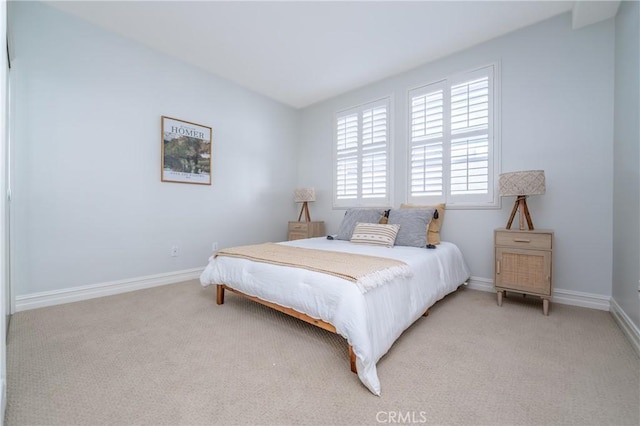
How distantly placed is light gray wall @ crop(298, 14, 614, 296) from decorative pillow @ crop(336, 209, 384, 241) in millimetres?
908

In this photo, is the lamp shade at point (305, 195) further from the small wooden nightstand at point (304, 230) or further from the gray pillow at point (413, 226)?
the gray pillow at point (413, 226)

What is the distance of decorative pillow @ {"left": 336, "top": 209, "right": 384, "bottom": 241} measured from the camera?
3.32 metres

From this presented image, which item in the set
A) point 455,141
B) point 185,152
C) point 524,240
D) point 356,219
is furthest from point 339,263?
point 185,152

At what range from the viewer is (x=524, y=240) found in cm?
239

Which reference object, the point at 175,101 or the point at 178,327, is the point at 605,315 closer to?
the point at 178,327

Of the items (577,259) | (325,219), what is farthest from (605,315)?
(325,219)

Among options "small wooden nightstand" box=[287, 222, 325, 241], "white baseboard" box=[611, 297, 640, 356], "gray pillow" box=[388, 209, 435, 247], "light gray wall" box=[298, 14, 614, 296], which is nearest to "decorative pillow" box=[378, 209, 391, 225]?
"gray pillow" box=[388, 209, 435, 247]

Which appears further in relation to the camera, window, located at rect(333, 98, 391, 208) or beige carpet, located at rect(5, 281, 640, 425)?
window, located at rect(333, 98, 391, 208)

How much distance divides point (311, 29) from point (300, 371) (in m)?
3.04

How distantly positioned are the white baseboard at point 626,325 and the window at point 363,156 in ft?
7.55

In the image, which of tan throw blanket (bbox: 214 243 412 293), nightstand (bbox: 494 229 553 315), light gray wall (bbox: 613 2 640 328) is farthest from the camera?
nightstand (bbox: 494 229 553 315)

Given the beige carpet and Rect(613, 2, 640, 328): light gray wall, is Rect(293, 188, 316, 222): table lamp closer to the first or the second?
the beige carpet

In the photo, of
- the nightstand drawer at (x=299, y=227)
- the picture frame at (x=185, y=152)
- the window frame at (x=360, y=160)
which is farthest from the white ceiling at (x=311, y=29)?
the nightstand drawer at (x=299, y=227)

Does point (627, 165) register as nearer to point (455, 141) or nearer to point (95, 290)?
point (455, 141)
